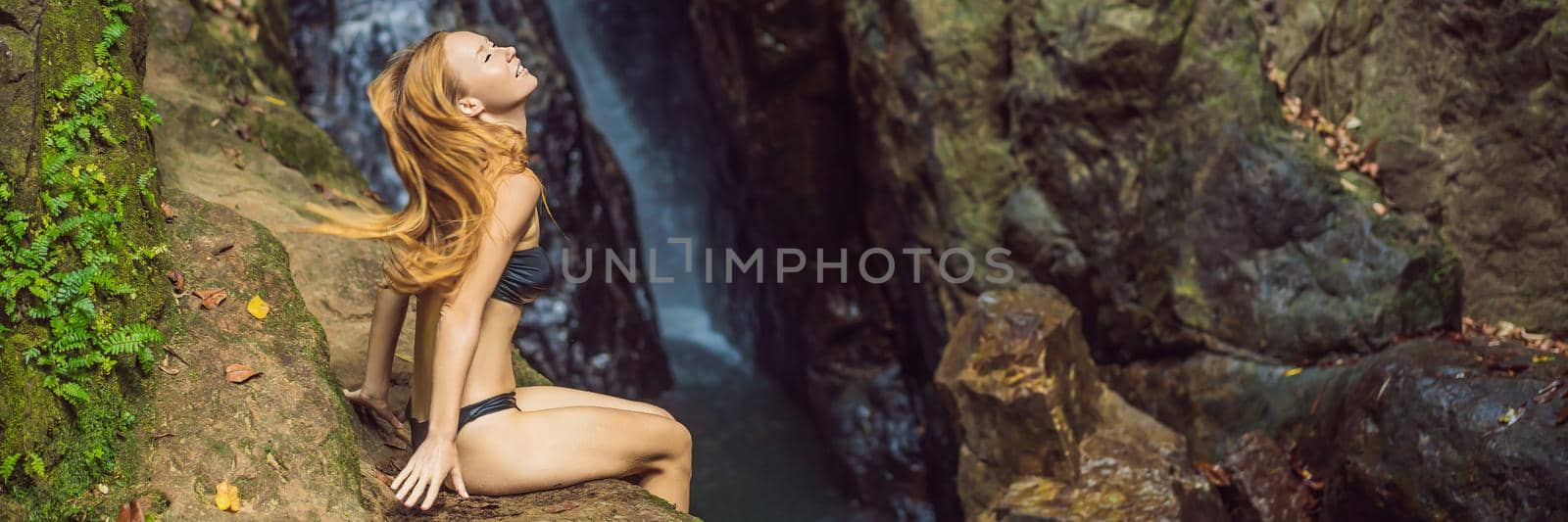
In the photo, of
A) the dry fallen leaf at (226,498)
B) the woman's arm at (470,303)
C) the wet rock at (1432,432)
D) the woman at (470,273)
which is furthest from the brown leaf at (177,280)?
the wet rock at (1432,432)

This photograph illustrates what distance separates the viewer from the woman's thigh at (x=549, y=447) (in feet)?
9.66

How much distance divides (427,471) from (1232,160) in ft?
16.3

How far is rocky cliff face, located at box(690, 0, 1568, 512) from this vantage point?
6.00 meters

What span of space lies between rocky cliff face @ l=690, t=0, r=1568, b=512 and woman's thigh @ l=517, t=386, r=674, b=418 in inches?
164

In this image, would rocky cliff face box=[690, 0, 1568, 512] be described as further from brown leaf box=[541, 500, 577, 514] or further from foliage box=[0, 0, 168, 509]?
foliage box=[0, 0, 168, 509]

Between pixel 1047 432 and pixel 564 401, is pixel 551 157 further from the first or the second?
pixel 564 401

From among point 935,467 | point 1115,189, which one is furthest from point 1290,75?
point 935,467

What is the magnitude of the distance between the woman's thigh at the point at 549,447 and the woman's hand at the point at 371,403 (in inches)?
19.2

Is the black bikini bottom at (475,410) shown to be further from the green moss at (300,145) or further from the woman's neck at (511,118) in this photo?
the green moss at (300,145)

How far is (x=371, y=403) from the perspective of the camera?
10.8 feet

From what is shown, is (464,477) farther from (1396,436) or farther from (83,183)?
(1396,436)

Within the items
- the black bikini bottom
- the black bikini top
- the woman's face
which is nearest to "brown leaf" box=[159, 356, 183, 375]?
the black bikini bottom

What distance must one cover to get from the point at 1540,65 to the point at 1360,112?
92 centimetres

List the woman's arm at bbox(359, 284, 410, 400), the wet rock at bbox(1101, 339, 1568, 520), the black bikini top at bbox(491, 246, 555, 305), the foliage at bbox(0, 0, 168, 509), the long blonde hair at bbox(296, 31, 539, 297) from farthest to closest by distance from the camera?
the wet rock at bbox(1101, 339, 1568, 520)
the woman's arm at bbox(359, 284, 410, 400)
the black bikini top at bbox(491, 246, 555, 305)
the long blonde hair at bbox(296, 31, 539, 297)
the foliage at bbox(0, 0, 168, 509)
